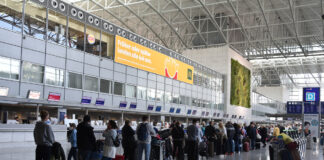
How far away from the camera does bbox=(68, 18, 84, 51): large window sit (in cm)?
2561

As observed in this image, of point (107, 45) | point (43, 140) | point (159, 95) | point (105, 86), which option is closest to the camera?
point (43, 140)

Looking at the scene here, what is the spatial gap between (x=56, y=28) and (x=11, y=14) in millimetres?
3906

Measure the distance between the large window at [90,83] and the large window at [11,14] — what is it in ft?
23.8

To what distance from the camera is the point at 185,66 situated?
141ft

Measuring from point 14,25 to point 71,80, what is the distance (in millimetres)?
6130

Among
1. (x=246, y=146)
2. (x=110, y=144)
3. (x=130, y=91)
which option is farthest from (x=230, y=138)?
(x=130, y=91)

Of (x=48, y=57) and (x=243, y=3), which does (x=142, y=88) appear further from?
(x=243, y=3)

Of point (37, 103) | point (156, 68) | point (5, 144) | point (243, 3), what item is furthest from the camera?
point (243, 3)

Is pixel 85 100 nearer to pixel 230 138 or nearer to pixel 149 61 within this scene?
pixel 149 61

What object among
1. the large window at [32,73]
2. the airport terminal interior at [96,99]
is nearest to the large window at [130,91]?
the airport terminal interior at [96,99]

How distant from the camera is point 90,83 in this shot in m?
27.6

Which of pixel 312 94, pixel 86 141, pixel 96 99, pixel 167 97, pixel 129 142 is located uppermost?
pixel 312 94

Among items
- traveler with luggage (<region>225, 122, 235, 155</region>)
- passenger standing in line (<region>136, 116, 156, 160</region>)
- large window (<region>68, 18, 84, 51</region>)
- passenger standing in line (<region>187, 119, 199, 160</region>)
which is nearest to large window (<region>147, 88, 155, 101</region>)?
large window (<region>68, 18, 84, 51</region>)

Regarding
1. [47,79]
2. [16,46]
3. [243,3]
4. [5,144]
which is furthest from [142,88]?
[243,3]
